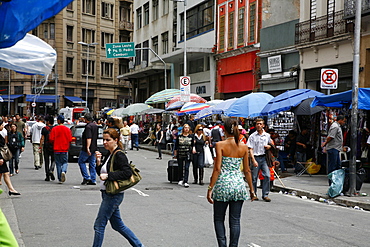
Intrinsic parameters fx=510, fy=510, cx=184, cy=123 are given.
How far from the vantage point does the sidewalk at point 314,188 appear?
1170cm

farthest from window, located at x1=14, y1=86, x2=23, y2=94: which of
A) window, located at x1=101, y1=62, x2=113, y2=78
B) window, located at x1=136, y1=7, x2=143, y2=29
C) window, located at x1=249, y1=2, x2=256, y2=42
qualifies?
window, located at x1=249, y1=2, x2=256, y2=42

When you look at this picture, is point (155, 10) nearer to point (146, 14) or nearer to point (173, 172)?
point (146, 14)

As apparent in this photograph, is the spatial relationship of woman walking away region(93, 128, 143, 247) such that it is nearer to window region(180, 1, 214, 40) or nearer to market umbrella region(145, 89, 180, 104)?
market umbrella region(145, 89, 180, 104)

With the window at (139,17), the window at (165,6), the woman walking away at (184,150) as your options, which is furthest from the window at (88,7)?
the woman walking away at (184,150)

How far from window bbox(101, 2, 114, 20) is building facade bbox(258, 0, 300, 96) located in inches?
1650

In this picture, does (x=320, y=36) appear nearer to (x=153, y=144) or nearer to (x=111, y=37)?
(x=153, y=144)

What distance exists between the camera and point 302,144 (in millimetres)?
17609


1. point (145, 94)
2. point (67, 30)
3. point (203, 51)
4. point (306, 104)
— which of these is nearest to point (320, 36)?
point (306, 104)

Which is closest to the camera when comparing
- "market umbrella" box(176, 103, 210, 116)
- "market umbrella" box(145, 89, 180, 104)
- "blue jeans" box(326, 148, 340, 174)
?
"blue jeans" box(326, 148, 340, 174)

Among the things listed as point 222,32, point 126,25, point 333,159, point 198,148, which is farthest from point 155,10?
point 333,159

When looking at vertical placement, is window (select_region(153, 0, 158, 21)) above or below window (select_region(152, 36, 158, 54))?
above

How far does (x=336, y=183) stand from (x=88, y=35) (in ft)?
186

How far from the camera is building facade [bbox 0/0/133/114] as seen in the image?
62.0m

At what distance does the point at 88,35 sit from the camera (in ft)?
214
